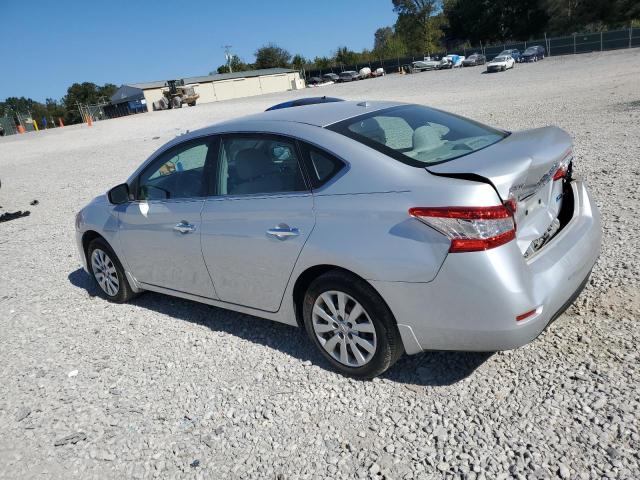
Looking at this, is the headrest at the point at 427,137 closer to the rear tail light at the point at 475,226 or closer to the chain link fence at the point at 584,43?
the rear tail light at the point at 475,226

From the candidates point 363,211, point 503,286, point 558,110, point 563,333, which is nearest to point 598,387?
point 563,333

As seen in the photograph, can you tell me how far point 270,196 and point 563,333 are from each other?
216 cm

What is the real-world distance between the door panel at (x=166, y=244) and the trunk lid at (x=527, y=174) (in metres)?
1.98

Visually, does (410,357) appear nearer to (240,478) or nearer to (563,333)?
(563,333)

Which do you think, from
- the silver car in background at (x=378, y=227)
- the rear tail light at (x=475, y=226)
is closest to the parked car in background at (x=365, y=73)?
the silver car in background at (x=378, y=227)

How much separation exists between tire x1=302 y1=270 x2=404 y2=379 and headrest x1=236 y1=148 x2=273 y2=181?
926 millimetres

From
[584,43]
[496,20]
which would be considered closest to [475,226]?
[584,43]

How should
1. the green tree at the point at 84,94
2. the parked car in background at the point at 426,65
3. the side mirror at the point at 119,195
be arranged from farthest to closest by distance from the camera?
the green tree at the point at 84,94, the parked car in background at the point at 426,65, the side mirror at the point at 119,195

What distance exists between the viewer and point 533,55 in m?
48.8

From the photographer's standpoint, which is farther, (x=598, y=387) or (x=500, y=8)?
(x=500, y=8)

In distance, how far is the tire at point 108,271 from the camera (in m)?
5.10

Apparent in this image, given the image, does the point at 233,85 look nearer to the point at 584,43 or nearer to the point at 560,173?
the point at 584,43

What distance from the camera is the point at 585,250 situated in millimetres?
3229

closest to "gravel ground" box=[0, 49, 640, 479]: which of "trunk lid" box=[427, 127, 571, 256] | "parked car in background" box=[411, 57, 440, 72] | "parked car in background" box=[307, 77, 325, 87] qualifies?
"trunk lid" box=[427, 127, 571, 256]
